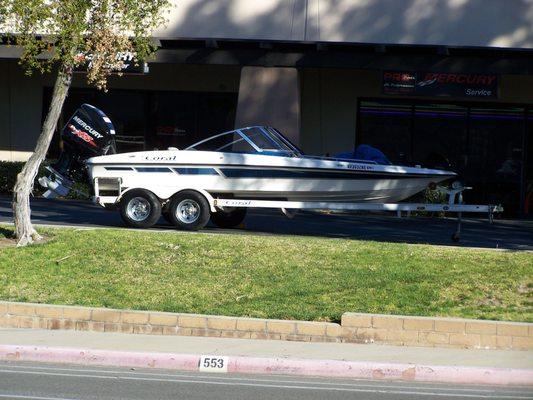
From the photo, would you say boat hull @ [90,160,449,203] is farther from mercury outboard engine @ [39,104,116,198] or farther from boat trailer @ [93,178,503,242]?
mercury outboard engine @ [39,104,116,198]

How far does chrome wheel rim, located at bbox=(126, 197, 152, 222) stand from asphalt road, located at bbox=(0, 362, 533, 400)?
7617 millimetres

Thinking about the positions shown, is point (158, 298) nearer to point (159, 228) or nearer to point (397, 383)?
point (397, 383)

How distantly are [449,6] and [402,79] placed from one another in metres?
2.30

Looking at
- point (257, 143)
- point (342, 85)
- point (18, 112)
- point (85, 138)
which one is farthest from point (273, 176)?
point (18, 112)

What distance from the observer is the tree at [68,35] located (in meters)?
14.4

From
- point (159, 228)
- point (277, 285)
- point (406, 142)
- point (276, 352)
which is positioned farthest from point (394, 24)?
point (276, 352)

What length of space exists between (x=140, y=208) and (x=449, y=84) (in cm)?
1091

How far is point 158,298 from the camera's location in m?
12.3

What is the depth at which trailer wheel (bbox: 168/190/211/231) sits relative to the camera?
17203 mm

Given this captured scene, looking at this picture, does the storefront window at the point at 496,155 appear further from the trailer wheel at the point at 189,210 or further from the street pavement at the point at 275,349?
the street pavement at the point at 275,349

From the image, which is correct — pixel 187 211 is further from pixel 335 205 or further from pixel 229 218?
pixel 335 205

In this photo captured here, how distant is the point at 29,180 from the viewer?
1533cm

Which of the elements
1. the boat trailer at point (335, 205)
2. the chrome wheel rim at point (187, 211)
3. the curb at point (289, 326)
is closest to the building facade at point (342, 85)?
the boat trailer at point (335, 205)

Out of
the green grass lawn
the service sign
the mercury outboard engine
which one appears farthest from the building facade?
the green grass lawn
